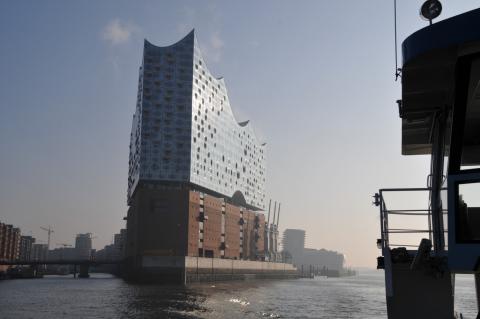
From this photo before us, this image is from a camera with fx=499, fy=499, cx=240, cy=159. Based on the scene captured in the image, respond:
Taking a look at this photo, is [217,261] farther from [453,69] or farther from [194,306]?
[453,69]

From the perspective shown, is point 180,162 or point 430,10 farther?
point 180,162

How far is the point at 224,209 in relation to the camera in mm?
161625

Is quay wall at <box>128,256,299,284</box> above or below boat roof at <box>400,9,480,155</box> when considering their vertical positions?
below

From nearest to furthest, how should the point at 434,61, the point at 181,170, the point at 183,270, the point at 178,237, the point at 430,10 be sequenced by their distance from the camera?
the point at 434,61 → the point at 430,10 → the point at 183,270 → the point at 178,237 → the point at 181,170

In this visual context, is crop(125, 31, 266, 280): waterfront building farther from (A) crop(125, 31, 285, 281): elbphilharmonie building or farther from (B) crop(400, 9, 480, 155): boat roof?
(B) crop(400, 9, 480, 155): boat roof

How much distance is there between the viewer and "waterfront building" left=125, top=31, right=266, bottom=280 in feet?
438

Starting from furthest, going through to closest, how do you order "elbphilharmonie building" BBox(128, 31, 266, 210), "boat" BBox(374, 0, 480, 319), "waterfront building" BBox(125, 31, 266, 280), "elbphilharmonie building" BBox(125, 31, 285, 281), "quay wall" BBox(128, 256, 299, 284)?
1. "elbphilharmonie building" BBox(128, 31, 266, 210)
2. "waterfront building" BBox(125, 31, 266, 280)
3. "elbphilharmonie building" BBox(125, 31, 285, 281)
4. "quay wall" BBox(128, 256, 299, 284)
5. "boat" BBox(374, 0, 480, 319)

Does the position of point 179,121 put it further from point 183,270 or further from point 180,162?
point 183,270

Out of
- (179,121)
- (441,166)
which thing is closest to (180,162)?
(179,121)

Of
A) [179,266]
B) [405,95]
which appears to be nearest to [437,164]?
[405,95]

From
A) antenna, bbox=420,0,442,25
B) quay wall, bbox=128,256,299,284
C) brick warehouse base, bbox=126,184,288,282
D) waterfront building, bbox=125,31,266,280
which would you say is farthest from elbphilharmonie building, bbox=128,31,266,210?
antenna, bbox=420,0,442,25

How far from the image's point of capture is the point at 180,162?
139 m

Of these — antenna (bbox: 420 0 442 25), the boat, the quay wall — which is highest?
antenna (bbox: 420 0 442 25)

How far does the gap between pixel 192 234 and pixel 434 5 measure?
423ft
